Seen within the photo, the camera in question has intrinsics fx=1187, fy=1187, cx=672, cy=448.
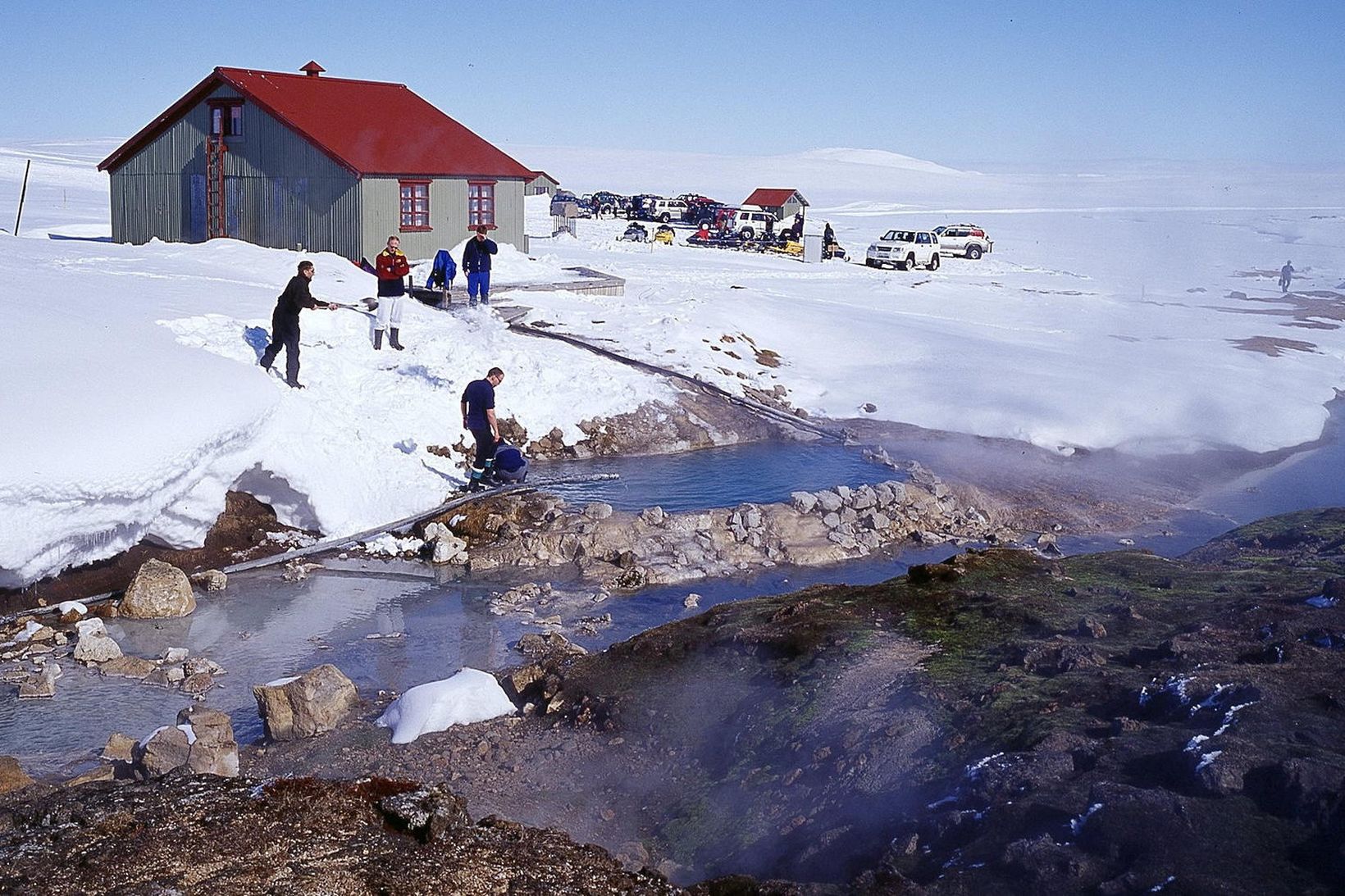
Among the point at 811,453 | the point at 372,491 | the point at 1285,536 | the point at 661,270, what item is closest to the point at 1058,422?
the point at 811,453

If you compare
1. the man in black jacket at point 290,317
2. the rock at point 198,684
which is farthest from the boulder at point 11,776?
the man in black jacket at point 290,317

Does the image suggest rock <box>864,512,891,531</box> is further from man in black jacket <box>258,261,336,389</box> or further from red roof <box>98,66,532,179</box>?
red roof <box>98,66,532,179</box>

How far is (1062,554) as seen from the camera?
14.1 meters

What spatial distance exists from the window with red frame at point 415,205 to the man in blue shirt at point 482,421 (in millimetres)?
13913

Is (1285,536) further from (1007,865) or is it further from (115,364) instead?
(115,364)

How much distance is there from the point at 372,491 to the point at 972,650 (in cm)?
816

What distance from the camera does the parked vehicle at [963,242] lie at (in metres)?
51.9

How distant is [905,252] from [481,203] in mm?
20029

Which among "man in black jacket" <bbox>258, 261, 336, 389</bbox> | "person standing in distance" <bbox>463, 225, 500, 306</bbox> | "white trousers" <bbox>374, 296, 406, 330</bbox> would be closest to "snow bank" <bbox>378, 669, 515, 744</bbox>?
"man in black jacket" <bbox>258, 261, 336, 389</bbox>

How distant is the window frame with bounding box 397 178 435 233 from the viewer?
27312 mm

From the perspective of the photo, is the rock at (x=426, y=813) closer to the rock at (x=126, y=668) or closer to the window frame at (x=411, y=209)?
the rock at (x=126, y=668)

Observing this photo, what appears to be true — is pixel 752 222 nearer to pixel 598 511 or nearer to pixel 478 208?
pixel 478 208

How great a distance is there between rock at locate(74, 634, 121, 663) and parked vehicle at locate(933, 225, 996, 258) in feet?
151

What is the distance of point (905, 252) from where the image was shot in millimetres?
44312
